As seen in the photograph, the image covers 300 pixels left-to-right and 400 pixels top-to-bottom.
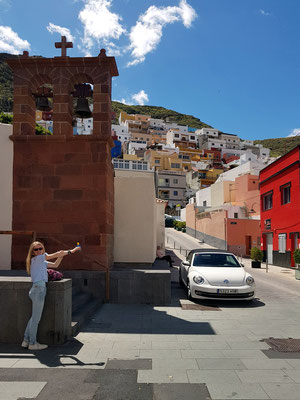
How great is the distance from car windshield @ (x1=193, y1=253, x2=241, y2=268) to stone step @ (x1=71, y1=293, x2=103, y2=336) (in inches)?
132

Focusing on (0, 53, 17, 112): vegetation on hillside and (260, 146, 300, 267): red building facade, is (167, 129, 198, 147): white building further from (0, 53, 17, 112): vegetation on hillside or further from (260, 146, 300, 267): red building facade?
(260, 146, 300, 267): red building facade

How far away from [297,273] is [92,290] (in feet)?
37.5

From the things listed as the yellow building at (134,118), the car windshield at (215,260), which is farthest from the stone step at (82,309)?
the yellow building at (134,118)

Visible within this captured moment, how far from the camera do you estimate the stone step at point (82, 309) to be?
612 cm

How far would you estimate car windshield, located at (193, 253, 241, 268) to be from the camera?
9995 millimetres

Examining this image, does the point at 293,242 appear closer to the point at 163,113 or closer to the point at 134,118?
the point at 134,118

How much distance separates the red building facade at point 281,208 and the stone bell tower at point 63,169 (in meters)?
14.7

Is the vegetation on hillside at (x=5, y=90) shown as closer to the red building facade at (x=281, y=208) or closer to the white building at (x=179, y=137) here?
the white building at (x=179, y=137)

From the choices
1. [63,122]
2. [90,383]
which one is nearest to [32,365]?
[90,383]

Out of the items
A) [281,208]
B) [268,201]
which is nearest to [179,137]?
[268,201]

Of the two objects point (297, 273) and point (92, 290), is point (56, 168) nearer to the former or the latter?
point (92, 290)

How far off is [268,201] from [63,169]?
20.0 meters

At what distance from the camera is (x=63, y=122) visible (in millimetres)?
9297

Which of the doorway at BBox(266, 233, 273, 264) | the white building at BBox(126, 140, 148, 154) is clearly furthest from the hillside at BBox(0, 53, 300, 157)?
the doorway at BBox(266, 233, 273, 264)
